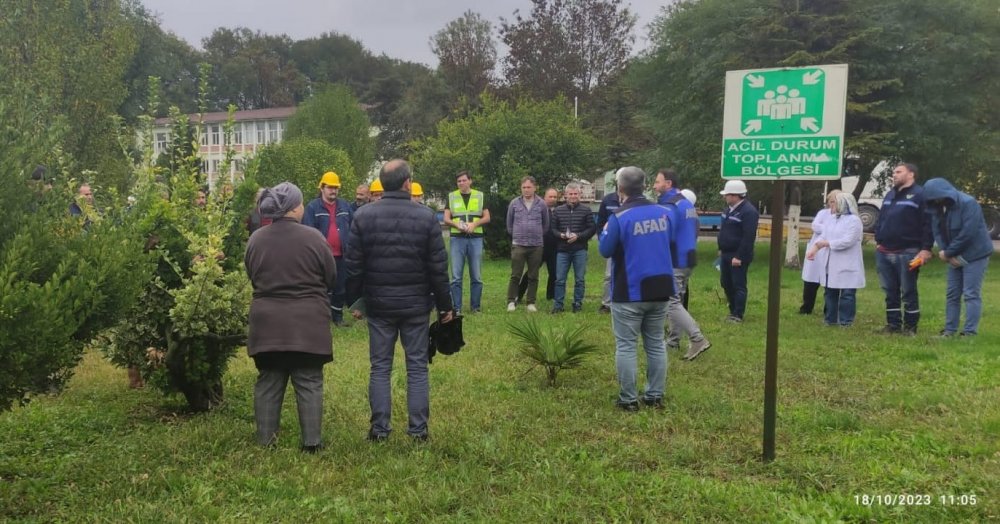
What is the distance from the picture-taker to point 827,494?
3.79 m

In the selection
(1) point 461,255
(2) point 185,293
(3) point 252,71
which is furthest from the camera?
(3) point 252,71

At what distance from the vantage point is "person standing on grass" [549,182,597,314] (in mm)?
10203

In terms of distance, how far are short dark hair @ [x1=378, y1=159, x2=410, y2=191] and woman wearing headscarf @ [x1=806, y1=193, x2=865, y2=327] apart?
6.69m

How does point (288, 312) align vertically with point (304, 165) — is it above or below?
below

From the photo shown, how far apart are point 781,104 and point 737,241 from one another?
5345 mm

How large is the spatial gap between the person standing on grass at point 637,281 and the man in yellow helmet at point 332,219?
4434 mm

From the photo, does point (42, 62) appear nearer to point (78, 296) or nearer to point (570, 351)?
point (78, 296)

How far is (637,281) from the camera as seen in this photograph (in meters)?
5.24

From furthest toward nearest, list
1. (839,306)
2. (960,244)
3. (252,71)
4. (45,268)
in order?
(252,71)
(839,306)
(960,244)
(45,268)

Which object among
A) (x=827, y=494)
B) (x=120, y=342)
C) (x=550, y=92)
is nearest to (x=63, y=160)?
(x=120, y=342)

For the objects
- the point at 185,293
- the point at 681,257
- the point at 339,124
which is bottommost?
the point at 185,293

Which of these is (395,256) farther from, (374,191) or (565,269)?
(565,269)

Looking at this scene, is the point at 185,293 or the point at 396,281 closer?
the point at 185,293

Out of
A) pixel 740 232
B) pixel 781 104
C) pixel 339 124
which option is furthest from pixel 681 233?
pixel 339 124
